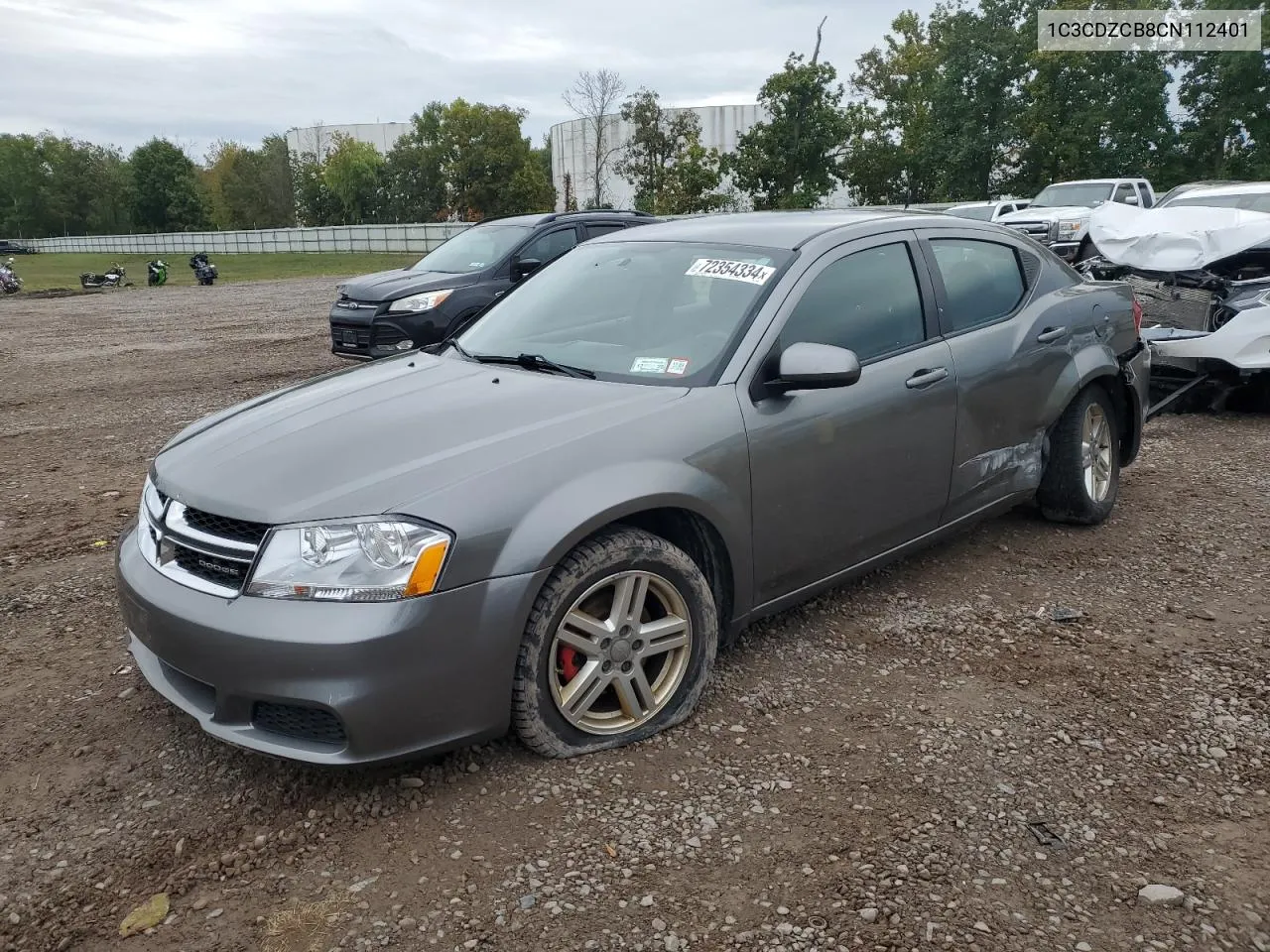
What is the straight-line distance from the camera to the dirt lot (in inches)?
93.4

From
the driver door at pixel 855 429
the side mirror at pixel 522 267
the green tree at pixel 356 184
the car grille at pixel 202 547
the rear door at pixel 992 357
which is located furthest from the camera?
the green tree at pixel 356 184

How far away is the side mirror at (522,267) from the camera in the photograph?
10047 millimetres

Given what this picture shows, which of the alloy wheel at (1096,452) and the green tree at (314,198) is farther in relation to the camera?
the green tree at (314,198)

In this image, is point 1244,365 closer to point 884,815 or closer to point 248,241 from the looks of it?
point 884,815

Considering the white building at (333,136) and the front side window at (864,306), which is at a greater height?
the white building at (333,136)

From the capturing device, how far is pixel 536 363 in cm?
366

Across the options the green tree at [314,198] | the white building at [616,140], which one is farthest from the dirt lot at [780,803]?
the green tree at [314,198]

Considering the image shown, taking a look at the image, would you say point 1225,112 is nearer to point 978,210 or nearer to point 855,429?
point 978,210

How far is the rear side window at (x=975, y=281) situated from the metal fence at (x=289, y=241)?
101ft

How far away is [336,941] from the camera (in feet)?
7.61

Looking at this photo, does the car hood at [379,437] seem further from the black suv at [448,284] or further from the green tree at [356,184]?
the green tree at [356,184]

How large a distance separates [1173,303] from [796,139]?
2626 cm

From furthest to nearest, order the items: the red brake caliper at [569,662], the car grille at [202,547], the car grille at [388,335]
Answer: the car grille at [388,335], the red brake caliper at [569,662], the car grille at [202,547]

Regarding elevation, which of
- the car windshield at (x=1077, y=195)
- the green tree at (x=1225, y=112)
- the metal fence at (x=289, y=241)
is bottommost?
the car windshield at (x=1077, y=195)
